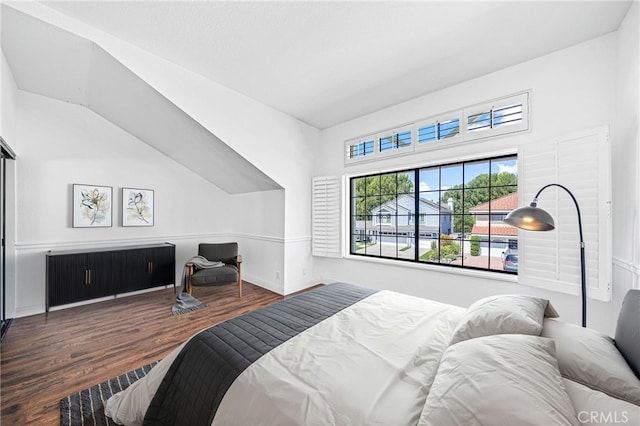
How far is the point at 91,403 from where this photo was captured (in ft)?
5.49

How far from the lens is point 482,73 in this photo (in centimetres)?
272

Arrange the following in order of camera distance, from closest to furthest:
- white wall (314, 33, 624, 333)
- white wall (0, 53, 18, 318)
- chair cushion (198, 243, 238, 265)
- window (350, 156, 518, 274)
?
white wall (314, 33, 624, 333) → white wall (0, 53, 18, 318) → window (350, 156, 518, 274) → chair cushion (198, 243, 238, 265)

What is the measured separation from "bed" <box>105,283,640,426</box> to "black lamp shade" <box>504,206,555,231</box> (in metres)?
0.44

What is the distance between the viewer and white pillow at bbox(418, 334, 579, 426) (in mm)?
669

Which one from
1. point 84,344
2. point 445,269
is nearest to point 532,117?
point 445,269

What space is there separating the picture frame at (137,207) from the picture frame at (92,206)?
181mm

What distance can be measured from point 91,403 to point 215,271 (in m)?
2.12

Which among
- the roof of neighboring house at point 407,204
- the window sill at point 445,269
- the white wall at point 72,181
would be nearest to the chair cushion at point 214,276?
the white wall at point 72,181

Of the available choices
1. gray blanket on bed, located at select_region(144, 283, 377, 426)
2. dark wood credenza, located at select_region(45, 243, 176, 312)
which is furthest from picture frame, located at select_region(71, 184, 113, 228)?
gray blanket on bed, located at select_region(144, 283, 377, 426)

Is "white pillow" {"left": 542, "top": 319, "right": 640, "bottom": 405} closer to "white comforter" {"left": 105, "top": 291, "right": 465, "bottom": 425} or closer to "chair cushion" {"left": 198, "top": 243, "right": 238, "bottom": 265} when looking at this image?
"white comforter" {"left": 105, "top": 291, "right": 465, "bottom": 425}

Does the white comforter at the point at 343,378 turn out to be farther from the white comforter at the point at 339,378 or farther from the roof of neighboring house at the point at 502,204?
the roof of neighboring house at the point at 502,204

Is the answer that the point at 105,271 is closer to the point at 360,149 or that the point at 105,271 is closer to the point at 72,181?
the point at 72,181

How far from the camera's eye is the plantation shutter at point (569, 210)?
1.97 metres

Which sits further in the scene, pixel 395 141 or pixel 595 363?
pixel 395 141
